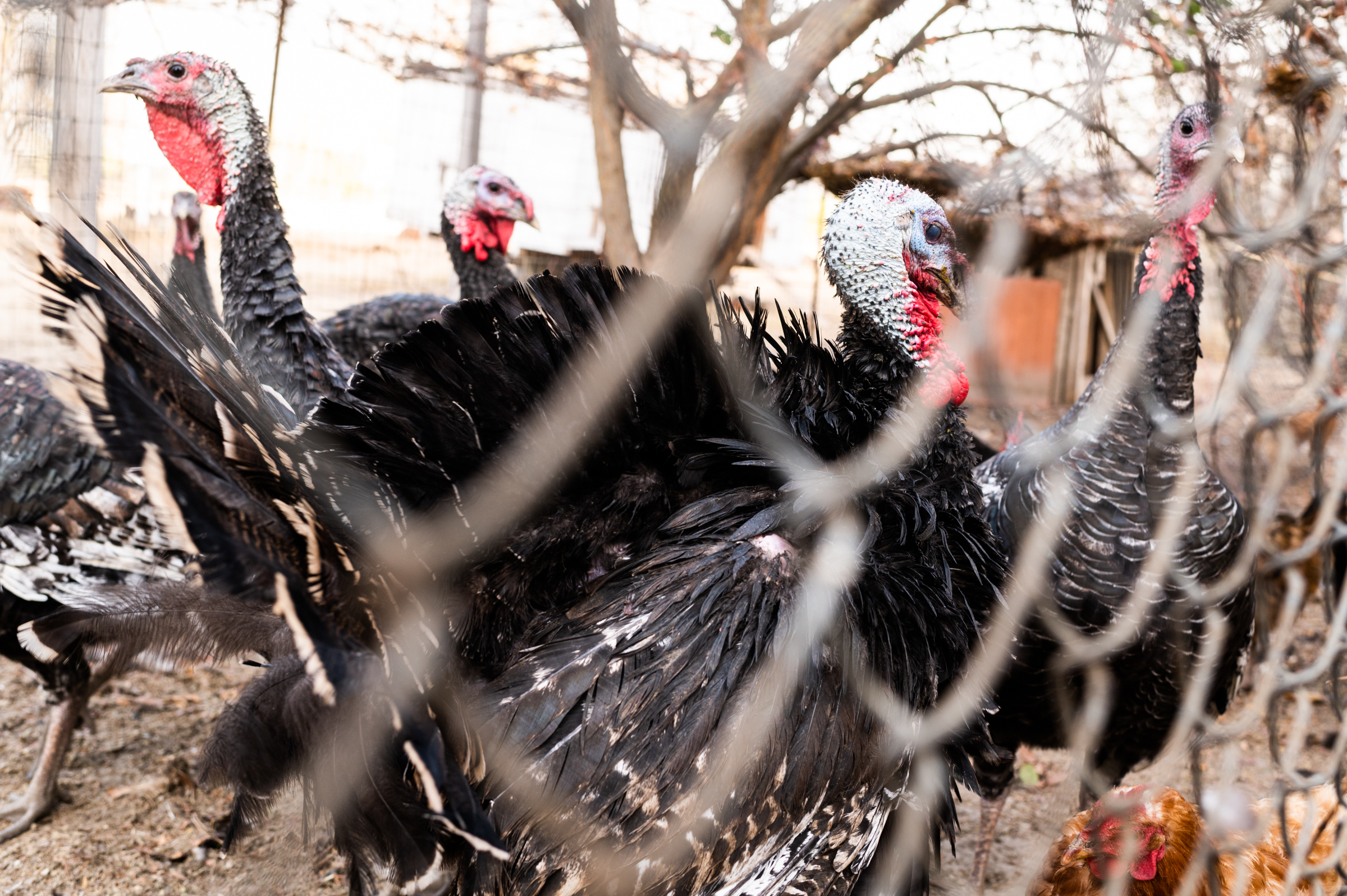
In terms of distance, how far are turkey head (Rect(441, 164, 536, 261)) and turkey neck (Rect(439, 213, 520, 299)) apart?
0.06 ft

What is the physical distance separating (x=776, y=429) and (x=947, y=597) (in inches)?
20.9

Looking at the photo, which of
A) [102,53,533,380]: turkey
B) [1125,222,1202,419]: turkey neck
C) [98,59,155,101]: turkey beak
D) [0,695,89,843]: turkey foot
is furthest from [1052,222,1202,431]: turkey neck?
[0,695,89,843]: turkey foot

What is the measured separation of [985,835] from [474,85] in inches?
183

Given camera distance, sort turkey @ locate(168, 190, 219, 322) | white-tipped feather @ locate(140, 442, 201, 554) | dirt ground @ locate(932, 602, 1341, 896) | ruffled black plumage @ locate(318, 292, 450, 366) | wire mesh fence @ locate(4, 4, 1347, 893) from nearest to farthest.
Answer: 1. wire mesh fence @ locate(4, 4, 1347, 893)
2. white-tipped feather @ locate(140, 442, 201, 554)
3. dirt ground @ locate(932, 602, 1341, 896)
4. ruffled black plumage @ locate(318, 292, 450, 366)
5. turkey @ locate(168, 190, 219, 322)

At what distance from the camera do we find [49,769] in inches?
120

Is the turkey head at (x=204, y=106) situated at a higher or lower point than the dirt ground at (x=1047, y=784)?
higher

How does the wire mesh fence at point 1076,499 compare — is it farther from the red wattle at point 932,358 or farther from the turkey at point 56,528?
the turkey at point 56,528

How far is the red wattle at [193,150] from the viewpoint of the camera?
3076 millimetres

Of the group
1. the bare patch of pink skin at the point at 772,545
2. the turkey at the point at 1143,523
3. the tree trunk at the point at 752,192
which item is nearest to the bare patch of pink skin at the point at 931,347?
the turkey at the point at 1143,523

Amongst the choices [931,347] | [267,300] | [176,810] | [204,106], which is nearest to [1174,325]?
[931,347]

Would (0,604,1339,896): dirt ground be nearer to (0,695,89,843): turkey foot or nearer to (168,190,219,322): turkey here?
(0,695,89,843): turkey foot

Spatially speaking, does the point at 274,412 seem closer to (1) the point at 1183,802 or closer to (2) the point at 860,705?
(2) the point at 860,705

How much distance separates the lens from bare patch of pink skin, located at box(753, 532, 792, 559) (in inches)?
77.1

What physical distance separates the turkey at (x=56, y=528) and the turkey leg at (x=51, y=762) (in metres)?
0.06
